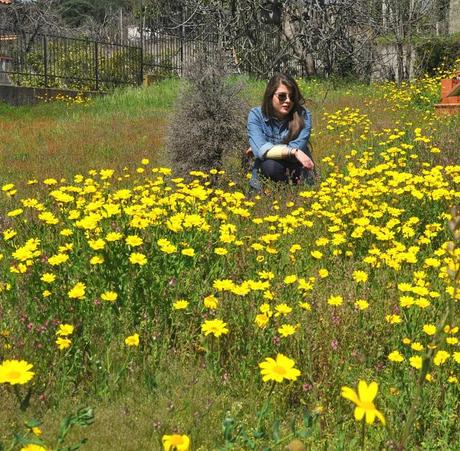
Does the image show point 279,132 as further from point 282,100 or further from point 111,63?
point 111,63

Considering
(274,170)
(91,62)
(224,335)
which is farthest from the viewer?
(91,62)

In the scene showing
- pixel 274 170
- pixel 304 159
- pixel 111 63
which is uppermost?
pixel 111 63

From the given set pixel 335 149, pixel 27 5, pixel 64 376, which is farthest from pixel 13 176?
pixel 27 5

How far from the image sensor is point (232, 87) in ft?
22.7

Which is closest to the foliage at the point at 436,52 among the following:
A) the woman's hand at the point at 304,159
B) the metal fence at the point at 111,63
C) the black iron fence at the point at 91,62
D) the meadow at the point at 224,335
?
the metal fence at the point at 111,63

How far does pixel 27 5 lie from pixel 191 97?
2963 centimetres

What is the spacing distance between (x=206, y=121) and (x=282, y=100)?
0.83m

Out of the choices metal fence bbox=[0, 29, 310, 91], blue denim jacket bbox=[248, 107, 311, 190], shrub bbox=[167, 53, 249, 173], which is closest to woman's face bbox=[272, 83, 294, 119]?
blue denim jacket bbox=[248, 107, 311, 190]

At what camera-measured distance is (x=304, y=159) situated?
573cm

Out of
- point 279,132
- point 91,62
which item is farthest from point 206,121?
point 91,62

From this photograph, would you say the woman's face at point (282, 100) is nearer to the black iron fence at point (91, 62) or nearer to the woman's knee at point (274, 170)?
the woman's knee at point (274, 170)

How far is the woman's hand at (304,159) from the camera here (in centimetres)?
567

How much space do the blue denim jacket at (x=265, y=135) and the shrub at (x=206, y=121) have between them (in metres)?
0.45

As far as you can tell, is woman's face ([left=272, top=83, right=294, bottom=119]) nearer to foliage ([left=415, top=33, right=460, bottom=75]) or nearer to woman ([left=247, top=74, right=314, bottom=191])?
woman ([left=247, top=74, right=314, bottom=191])
